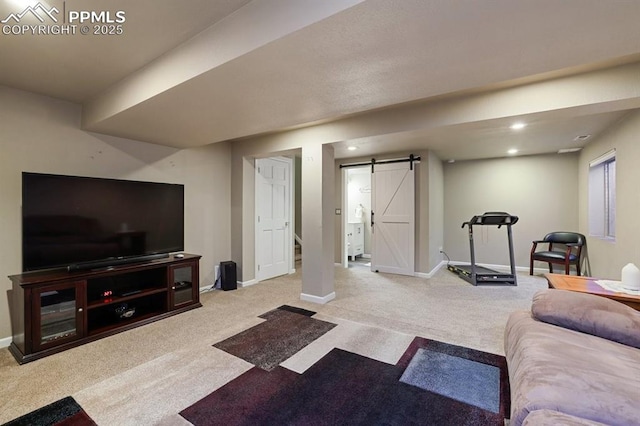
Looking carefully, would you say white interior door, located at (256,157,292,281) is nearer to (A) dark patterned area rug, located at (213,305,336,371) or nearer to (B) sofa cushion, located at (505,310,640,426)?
(A) dark patterned area rug, located at (213,305,336,371)

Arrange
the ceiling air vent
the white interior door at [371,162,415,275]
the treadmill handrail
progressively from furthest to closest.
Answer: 1. the white interior door at [371,162,415,275]
2. the ceiling air vent
3. the treadmill handrail

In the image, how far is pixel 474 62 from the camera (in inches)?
68.3

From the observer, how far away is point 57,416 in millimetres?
1617

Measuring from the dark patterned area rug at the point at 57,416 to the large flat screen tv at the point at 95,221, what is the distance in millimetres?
1300

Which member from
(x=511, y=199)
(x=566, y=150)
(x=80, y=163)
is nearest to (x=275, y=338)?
(x=80, y=163)

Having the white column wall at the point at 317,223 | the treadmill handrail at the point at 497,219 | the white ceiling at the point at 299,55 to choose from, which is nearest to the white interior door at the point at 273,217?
the white column wall at the point at 317,223

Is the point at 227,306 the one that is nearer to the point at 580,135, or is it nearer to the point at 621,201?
the point at 621,201

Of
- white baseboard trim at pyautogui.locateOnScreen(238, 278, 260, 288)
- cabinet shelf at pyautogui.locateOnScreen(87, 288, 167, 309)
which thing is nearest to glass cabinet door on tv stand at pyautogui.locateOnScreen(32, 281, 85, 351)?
cabinet shelf at pyautogui.locateOnScreen(87, 288, 167, 309)

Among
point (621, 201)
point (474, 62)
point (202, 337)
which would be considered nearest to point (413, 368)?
point (202, 337)

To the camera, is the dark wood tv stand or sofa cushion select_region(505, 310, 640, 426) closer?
sofa cushion select_region(505, 310, 640, 426)

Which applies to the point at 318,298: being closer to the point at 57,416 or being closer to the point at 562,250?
the point at 57,416

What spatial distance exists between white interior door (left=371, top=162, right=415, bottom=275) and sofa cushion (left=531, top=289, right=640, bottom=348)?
3.28 m

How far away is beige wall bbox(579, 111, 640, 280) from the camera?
2.92m

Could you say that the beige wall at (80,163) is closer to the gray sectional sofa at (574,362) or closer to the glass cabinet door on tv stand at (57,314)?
the glass cabinet door on tv stand at (57,314)
